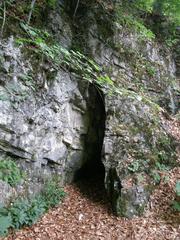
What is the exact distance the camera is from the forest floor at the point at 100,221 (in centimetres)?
559

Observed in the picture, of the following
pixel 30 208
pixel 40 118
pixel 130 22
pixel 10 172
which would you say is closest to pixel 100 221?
pixel 30 208

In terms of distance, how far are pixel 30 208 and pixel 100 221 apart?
5.18 ft

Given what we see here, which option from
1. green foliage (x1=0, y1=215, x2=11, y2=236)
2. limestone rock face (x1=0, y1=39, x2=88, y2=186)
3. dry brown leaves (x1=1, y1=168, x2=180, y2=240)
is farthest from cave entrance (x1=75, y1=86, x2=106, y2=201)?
green foliage (x1=0, y1=215, x2=11, y2=236)

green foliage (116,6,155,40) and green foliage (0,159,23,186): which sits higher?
green foliage (116,6,155,40)

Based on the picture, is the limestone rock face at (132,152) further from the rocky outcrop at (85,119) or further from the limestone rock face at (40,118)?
the limestone rock face at (40,118)

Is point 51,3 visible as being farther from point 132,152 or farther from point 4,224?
point 4,224

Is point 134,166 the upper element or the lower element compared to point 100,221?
upper

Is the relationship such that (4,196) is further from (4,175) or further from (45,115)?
(45,115)

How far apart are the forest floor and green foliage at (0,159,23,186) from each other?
1023mm

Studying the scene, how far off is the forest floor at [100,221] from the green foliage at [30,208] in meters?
0.15

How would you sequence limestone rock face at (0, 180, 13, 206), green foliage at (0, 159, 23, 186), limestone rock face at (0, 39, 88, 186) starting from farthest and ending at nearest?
limestone rock face at (0, 39, 88, 186) < limestone rock face at (0, 180, 13, 206) < green foliage at (0, 159, 23, 186)

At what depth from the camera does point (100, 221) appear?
612 cm

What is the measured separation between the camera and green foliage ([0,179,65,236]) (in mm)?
5426

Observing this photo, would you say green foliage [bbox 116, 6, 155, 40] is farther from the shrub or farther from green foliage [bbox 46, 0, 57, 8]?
the shrub
